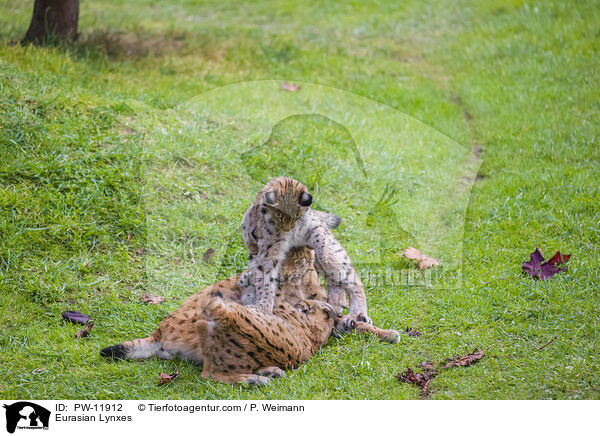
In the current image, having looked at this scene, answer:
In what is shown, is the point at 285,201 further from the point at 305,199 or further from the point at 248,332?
the point at 248,332

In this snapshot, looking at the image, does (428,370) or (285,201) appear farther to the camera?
(285,201)

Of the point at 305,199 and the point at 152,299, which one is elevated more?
the point at 305,199

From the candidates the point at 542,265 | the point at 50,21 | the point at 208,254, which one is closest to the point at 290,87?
the point at 50,21

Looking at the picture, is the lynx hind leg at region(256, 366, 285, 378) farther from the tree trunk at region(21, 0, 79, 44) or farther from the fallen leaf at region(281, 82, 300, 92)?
the tree trunk at region(21, 0, 79, 44)

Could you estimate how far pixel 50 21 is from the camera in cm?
952

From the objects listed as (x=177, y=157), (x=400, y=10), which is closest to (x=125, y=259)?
(x=177, y=157)

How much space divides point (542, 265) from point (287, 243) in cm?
254

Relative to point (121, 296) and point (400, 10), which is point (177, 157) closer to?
point (121, 296)
